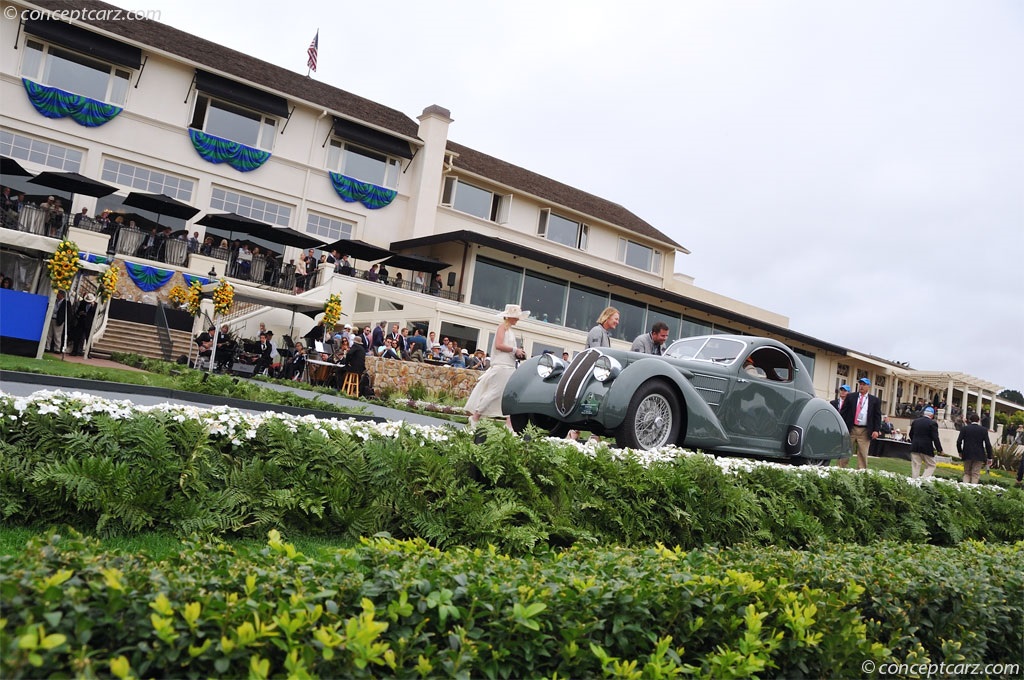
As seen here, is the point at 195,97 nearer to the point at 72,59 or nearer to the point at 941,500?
the point at 72,59

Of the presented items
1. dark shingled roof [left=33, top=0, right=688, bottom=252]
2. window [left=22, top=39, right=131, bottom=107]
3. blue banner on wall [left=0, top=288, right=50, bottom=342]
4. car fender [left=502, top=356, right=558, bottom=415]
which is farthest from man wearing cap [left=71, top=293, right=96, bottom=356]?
car fender [left=502, top=356, right=558, bottom=415]

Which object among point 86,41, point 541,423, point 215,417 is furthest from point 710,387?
point 86,41

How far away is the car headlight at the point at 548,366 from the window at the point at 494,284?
76.6 feet

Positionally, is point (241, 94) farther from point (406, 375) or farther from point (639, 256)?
point (639, 256)

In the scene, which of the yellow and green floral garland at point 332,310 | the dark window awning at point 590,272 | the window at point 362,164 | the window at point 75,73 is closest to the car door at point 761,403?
the yellow and green floral garland at point 332,310

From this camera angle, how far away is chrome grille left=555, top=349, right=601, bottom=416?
850 cm

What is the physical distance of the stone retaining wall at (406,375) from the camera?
788 inches

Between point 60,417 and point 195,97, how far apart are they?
3101cm

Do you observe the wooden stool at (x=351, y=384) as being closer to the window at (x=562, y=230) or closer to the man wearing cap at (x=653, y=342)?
the man wearing cap at (x=653, y=342)

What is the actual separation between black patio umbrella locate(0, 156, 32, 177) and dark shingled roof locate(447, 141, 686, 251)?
18.9 m

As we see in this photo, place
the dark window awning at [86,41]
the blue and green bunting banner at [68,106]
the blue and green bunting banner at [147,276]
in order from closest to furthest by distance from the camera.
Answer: the blue and green bunting banner at [147,276] → the blue and green bunting banner at [68,106] → the dark window awning at [86,41]

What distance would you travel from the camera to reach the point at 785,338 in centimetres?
4403

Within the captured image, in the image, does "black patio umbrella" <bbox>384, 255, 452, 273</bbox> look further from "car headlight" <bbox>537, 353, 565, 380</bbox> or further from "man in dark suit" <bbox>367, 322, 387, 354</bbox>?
"car headlight" <bbox>537, 353, 565, 380</bbox>

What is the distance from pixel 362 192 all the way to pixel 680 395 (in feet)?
94.6
